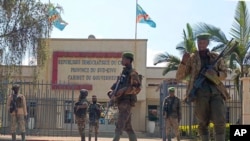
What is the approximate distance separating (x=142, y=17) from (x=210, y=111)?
91.9 ft

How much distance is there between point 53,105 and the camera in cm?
2666

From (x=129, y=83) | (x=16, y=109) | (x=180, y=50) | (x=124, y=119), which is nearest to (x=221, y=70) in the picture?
(x=129, y=83)

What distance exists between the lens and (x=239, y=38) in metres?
21.1

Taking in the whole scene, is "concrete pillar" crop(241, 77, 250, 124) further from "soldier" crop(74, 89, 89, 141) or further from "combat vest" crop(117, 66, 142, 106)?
"combat vest" crop(117, 66, 142, 106)

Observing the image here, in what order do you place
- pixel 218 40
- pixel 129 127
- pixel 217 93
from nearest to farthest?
pixel 217 93 → pixel 129 127 → pixel 218 40

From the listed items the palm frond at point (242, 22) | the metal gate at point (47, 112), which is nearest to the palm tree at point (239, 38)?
the palm frond at point (242, 22)

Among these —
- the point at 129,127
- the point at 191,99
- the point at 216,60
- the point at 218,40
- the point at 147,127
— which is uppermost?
the point at 218,40

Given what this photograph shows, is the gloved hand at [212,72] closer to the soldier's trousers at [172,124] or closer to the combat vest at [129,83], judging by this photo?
the combat vest at [129,83]

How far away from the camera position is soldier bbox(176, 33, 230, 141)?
21.0 feet

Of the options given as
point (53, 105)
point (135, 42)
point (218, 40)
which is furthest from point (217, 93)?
point (135, 42)

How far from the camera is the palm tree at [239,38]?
20984 mm

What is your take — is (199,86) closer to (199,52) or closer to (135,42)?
(199,52)

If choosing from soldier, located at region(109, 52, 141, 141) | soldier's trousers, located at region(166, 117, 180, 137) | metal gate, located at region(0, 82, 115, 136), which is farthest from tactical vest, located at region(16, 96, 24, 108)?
metal gate, located at region(0, 82, 115, 136)

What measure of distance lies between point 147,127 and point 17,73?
43.5ft
